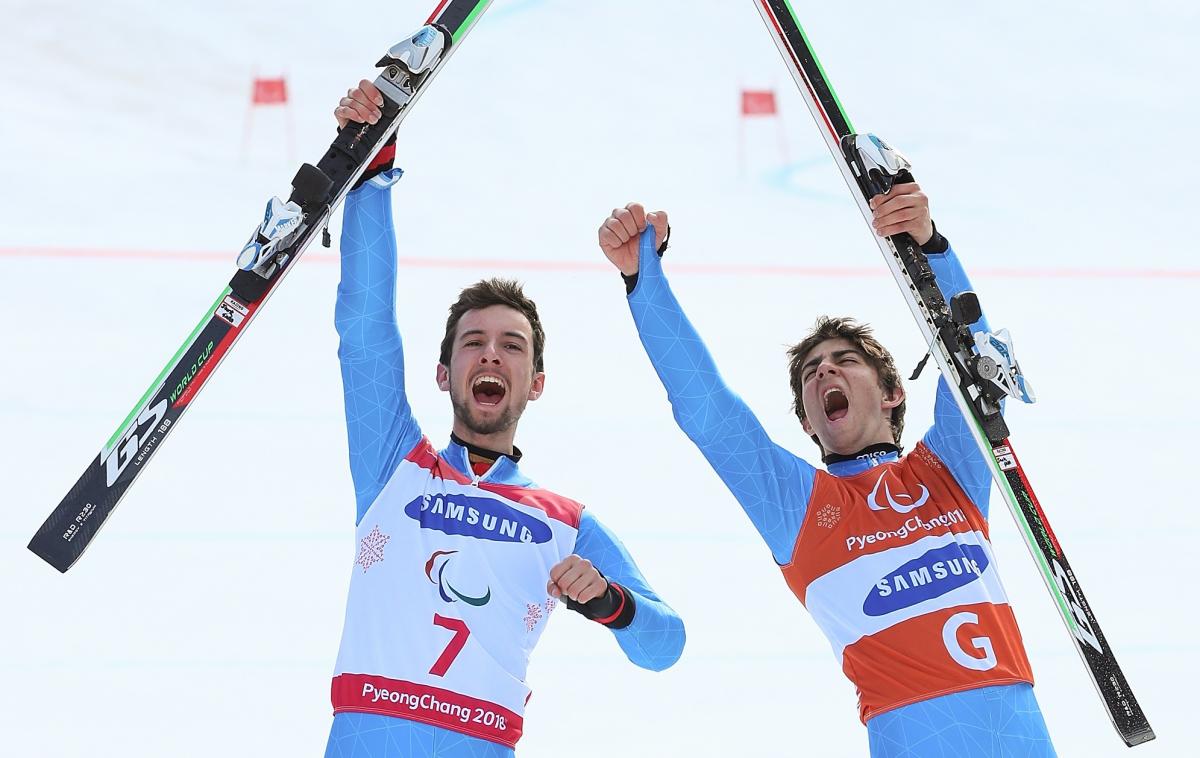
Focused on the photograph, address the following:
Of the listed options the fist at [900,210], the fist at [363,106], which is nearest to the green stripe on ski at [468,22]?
the fist at [363,106]

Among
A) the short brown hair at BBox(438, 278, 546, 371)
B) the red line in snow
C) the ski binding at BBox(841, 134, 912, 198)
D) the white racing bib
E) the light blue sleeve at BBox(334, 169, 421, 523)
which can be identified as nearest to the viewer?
the white racing bib

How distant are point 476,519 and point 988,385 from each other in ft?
3.95

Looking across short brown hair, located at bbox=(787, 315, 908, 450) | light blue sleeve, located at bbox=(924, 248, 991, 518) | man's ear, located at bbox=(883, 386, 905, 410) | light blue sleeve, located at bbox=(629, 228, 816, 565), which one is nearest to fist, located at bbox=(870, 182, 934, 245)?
light blue sleeve, located at bbox=(924, 248, 991, 518)

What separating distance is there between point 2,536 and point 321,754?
1432 millimetres

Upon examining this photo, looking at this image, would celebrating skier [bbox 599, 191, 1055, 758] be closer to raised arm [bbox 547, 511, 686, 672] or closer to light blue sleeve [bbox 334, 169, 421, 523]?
raised arm [bbox 547, 511, 686, 672]

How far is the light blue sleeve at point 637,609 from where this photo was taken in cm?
255

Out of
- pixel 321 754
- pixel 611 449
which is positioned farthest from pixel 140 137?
pixel 321 754

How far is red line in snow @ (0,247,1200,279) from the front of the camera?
5636 mm

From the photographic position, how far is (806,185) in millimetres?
6902

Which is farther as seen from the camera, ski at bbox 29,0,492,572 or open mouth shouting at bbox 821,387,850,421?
open mouth shouting at bbox 821,387,850,421

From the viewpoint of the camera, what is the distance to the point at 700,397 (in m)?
2.70

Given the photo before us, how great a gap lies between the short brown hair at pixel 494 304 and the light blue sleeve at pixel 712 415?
0.34 meters

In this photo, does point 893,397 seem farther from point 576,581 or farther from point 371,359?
point 371,359

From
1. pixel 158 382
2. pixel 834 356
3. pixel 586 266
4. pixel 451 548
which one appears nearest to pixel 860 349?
pixel 834 356
